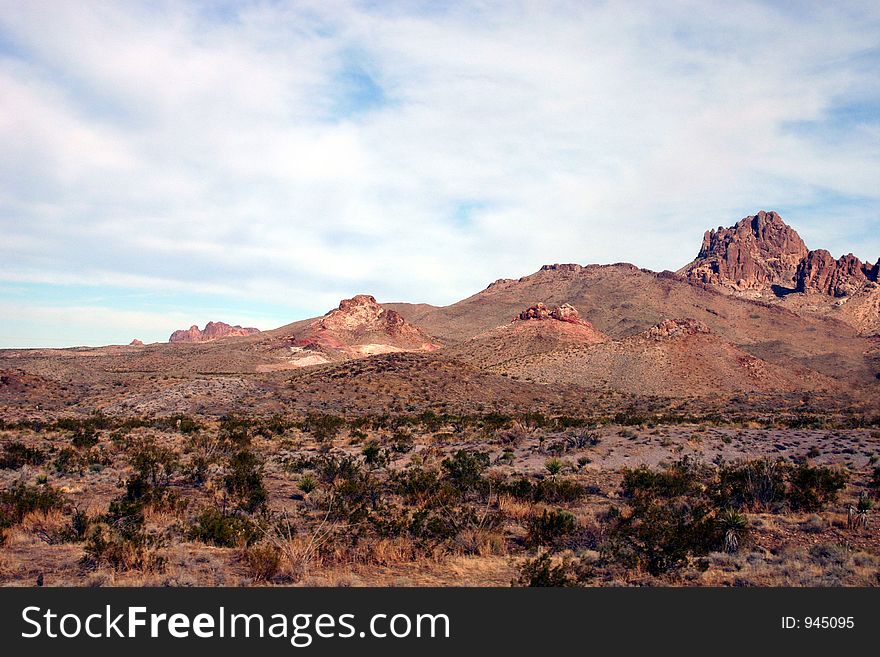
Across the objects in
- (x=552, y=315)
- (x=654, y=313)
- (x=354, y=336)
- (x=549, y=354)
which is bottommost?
(x=549, y=354)

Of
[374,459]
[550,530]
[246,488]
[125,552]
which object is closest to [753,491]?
[550,530]

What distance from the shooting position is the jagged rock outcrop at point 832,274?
17188 cm

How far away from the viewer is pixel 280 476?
18.0m

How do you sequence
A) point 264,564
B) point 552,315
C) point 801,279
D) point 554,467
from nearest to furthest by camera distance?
A: 1. point 264,564
2. point 554,467
3. point 552,315
4. point 801,279

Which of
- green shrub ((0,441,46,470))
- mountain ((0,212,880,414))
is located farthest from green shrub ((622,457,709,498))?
mountain ((0,212,880,414))

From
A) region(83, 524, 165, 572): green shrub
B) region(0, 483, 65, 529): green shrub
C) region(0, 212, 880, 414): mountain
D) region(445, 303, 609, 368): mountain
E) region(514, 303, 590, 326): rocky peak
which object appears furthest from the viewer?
region(514, 303, 590, 326): rocky peak

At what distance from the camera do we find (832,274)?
176 meters

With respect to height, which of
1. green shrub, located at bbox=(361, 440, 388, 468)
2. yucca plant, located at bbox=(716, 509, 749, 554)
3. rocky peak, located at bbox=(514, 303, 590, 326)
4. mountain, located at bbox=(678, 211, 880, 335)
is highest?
mountain, located at bbox=(678, 211, 880, 335)

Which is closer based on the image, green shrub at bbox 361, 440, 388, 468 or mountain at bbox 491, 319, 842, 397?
green shrub at bbox 361, 440, 388, 468

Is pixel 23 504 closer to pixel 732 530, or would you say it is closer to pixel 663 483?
pixel 732 530

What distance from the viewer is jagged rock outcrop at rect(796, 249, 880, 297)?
172 metres

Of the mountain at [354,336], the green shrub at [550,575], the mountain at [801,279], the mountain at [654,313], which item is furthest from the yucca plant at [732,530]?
the mountain at [801,279]

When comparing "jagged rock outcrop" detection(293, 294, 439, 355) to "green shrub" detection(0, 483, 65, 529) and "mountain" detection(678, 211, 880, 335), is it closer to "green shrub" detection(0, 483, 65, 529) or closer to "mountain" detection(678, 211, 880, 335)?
"green shrub" detection(0, 483, 65, 529)
